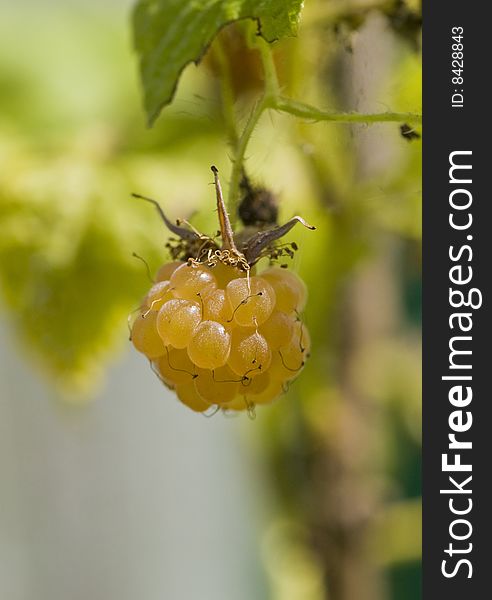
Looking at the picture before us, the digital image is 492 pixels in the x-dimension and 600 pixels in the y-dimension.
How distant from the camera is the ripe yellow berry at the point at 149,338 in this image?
511 mm

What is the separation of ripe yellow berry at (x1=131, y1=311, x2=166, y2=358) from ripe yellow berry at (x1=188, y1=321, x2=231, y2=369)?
3 centimetres

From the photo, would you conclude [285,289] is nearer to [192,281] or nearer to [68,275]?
[192,281]

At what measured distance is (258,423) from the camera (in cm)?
133

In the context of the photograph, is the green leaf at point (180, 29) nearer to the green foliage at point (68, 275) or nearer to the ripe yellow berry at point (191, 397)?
the ripe yellow berry at point (191, 397)

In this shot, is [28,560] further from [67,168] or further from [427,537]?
[427,537]

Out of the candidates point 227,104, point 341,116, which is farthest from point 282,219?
point 341,116

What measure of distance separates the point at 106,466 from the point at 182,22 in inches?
64.1

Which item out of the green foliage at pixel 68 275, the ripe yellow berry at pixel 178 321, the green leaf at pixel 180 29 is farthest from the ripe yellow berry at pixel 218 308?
the green foliage at pixel 68 275

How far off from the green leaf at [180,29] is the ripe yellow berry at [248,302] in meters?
0.12

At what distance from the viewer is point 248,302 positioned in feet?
1.61

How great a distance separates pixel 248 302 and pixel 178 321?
37mm

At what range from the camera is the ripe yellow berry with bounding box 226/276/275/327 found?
491mm

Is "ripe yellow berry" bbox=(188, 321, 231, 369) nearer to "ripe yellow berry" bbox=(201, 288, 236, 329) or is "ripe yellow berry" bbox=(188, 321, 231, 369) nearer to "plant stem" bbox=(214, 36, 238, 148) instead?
"ripe yellow berry" bbox=(201, 288, 236, 329)

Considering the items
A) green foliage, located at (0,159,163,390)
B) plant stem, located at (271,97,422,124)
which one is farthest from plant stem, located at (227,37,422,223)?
green foliage, located at (0,159,163,390)
